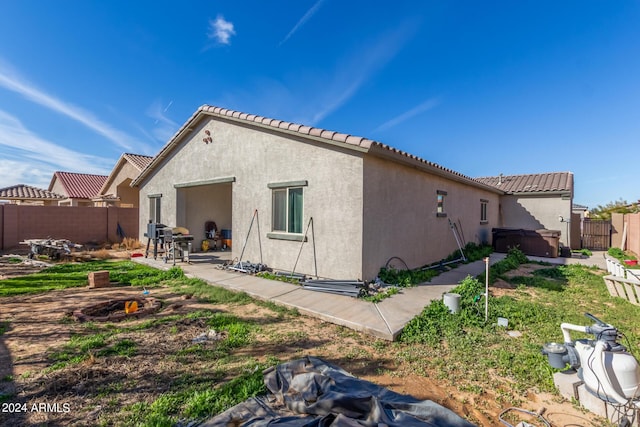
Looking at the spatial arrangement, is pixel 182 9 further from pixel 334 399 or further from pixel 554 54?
pixel 554 54

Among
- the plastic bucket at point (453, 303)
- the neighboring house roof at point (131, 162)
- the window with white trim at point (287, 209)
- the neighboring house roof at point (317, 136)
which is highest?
the neighboring house roof at point (131, 162)

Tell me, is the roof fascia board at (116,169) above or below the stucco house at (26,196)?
above

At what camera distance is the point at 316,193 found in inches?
284

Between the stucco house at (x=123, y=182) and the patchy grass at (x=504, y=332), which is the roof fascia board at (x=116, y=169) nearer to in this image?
the stucco house at (x=123, y=182)

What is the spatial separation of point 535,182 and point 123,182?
28.8m

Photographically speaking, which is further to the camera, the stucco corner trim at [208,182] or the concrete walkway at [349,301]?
the stucco corner trim at [208,182]

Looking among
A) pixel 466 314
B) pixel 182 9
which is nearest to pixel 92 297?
pixel 466 314

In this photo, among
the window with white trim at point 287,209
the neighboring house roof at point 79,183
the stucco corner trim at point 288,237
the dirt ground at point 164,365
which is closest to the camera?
the dirt ground at point 164,365

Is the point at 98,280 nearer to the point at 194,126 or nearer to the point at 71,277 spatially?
the point at 71,277

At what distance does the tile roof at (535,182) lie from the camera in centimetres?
1554

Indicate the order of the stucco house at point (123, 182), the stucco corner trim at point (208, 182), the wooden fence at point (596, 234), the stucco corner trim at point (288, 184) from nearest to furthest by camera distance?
the stucco corner trim at point (288, 184)
the stucco corner trim at point (208, 182)
the wooden fence at point (596, 234)
the stucco house at point (123, 182)

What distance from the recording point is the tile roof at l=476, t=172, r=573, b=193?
51.0 ft

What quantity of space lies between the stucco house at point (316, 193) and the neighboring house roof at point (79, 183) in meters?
16.5

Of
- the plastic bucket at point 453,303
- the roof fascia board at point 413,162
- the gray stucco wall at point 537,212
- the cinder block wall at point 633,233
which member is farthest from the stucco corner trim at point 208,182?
the cinder block wall at point 633,233
